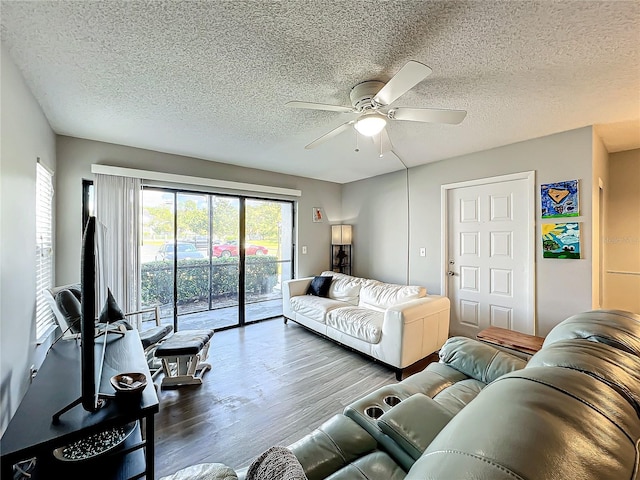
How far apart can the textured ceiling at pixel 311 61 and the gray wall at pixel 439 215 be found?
332 millimetres

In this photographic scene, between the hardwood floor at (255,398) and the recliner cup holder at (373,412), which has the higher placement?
the recliner cup holder at (373,412)

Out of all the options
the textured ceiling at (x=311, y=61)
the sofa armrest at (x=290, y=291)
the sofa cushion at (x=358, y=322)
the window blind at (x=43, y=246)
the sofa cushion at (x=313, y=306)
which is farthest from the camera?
the sofa armrest at (x=290, y=291)

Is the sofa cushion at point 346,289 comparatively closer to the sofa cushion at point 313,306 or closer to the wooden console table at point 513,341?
the sofa cushion at point 313,306

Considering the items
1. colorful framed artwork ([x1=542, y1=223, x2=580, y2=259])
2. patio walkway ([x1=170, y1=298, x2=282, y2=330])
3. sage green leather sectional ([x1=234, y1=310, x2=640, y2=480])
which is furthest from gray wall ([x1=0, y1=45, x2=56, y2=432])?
colorful framed artwork ([x1=542, y1=223, x2=580, y2=259])

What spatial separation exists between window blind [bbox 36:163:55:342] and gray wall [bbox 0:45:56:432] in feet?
0.61

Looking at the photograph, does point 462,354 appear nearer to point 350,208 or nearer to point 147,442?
point 147,442

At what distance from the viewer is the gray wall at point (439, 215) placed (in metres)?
2.62

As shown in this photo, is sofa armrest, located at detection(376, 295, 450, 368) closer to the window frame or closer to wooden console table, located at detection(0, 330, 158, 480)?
wooden console table, located at detection(0, 330, 158, 480)

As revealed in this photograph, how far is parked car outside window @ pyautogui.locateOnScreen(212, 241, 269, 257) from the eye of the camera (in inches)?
158

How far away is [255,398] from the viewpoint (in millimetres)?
2311

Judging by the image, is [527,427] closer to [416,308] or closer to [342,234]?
[416,308]

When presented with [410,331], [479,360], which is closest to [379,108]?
[479,360]

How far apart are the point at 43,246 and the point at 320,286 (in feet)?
10.5

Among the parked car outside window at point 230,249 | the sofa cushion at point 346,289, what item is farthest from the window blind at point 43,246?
the sofa cushion at point 346,289
